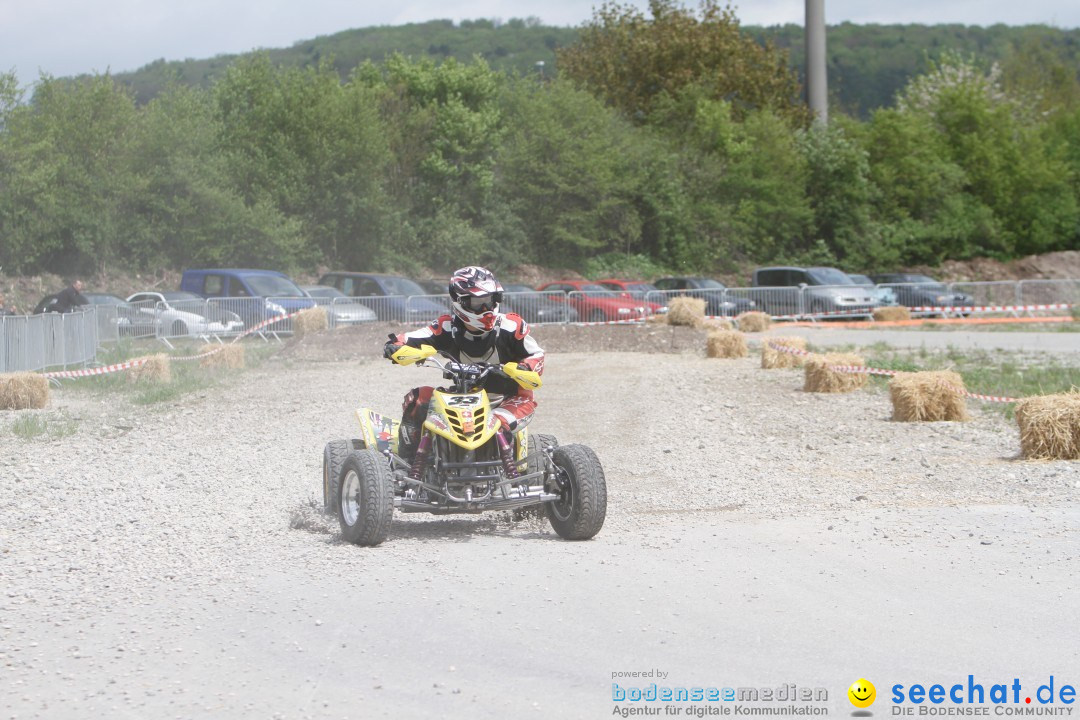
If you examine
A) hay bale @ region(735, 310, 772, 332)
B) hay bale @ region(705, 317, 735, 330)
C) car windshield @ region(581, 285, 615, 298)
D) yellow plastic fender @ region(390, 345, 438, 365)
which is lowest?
hay bale @ region(735, 310, 772, 332)

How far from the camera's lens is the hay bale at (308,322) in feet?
84.8

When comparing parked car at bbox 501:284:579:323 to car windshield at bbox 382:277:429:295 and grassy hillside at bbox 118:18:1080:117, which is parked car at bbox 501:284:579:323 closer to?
car windshield at bbox 382:277:429:295

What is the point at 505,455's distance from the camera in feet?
26.6

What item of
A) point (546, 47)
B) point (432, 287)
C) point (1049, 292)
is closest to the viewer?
point (432, 287)

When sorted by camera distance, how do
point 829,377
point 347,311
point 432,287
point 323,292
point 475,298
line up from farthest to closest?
point 432,287, point 323,292, point 347,311, point 829,377, point 475,298

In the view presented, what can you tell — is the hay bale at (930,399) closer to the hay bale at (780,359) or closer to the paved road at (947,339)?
the hay bale at (780,359)

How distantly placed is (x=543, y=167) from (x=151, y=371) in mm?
32759

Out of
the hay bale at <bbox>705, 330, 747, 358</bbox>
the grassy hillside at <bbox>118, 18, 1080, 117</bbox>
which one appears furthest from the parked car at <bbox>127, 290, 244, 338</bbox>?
the grassy hillside at <bbox>118, 18, 1080, 117</bbox>

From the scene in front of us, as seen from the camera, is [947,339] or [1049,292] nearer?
[947,339]

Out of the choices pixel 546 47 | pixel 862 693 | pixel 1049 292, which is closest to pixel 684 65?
pixel 1049 292

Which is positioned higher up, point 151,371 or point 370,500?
point 370,500

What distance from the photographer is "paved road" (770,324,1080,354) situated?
26273 mm

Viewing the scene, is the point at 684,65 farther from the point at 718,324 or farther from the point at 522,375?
the point at 522,375

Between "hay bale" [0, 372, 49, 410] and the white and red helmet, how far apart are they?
10373 mm
